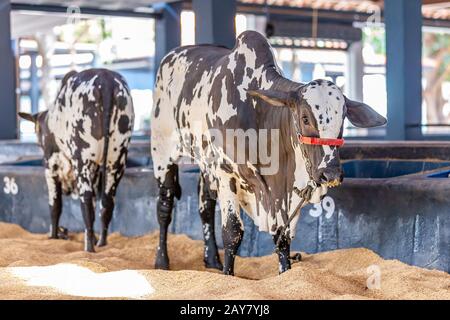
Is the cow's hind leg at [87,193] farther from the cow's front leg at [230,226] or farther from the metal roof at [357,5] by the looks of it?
the metal roof at [357,5]

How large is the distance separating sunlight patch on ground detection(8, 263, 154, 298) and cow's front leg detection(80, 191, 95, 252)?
1.35 meters

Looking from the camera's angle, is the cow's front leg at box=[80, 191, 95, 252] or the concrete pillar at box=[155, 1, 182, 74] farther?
the concrete pillar at box=[155, 1, 182, 74]

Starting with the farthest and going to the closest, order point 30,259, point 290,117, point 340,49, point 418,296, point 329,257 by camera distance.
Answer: point 340,49
point 30,259
point 329,257
point 290,117
point 418,296

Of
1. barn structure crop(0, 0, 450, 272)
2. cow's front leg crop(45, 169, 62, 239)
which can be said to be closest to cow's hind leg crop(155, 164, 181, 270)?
barn structure crop(0, 0, 450, 272)

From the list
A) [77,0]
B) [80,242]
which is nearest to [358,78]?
[77,0]

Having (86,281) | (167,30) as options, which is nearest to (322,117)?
(86,281)

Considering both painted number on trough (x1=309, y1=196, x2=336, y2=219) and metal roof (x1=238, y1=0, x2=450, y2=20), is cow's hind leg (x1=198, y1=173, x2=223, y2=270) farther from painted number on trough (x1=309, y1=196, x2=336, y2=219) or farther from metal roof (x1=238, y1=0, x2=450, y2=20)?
metal roof (x1=238, y1=0, x2=450, y2=20)

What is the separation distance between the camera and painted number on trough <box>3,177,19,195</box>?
8.33m

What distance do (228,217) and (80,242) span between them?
8.54 ft

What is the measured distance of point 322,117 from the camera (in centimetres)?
424

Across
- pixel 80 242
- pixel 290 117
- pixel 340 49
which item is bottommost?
pixel 80 242

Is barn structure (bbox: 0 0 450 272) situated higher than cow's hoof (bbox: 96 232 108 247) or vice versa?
barn structure (bbox: 0 0 450 272)
